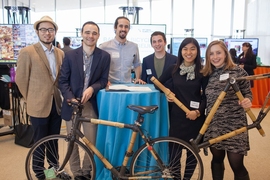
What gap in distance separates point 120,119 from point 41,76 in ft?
2.82

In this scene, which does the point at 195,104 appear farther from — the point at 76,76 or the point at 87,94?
the point at 76,76

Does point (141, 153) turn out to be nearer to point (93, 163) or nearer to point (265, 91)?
point (93, 163)

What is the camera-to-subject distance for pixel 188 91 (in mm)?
2066

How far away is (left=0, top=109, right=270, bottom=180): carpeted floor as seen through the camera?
111 inches

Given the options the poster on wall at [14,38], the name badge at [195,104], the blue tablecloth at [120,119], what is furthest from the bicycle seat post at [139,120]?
the poster on wall at [14,38]

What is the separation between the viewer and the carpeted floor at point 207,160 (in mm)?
2809

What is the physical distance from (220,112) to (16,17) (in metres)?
10.3

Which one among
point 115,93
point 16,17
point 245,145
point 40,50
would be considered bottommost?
point 245,145

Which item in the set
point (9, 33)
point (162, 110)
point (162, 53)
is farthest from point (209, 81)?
point (9, 33)

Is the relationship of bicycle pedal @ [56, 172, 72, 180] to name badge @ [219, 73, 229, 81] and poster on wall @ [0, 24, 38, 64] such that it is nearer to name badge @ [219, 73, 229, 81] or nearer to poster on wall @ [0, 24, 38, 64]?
name badge @ [219, 73, 229, 81]

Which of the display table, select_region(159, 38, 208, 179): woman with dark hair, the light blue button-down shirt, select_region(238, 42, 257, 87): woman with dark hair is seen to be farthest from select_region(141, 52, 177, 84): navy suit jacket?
the display table

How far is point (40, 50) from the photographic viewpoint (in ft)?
7.63

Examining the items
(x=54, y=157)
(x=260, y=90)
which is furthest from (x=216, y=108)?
(x=260, y=90)

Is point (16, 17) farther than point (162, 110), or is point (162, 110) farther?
point (16, 17)
